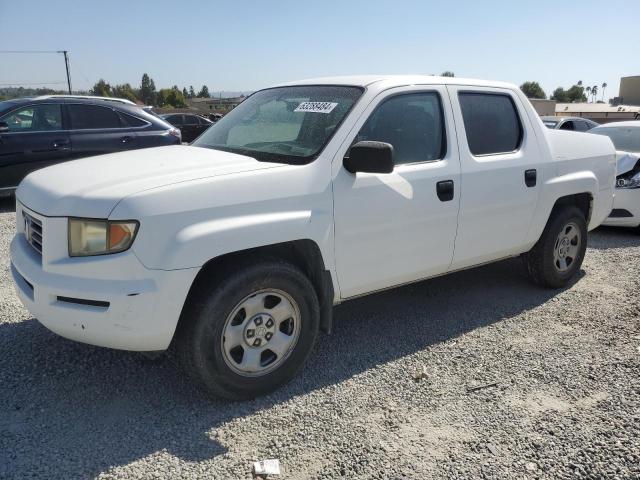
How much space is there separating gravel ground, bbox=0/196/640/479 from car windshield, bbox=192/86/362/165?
1.44 metres

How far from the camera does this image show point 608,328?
14.3 ft

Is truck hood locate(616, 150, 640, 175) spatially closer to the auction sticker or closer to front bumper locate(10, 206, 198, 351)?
the auction sticker

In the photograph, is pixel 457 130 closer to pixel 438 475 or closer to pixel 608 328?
pixel 608 328

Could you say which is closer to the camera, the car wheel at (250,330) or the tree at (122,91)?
the car wheel at (250,330)

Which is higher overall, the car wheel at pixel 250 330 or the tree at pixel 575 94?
the tree at pixel 575 94

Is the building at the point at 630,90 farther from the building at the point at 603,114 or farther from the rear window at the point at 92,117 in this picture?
the rear window at the point at 92,117

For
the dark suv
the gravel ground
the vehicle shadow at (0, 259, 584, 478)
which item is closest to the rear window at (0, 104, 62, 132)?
the dark suv

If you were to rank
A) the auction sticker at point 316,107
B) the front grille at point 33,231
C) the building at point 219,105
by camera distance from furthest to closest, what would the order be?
the building at point 219,105 → the auction sticker at point 316,107 → the front grille at point 33,231

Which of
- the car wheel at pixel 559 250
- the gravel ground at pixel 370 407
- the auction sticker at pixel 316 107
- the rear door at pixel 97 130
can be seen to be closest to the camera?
the gravel ground at pixel 370 407

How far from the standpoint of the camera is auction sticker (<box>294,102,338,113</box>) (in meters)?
3.62

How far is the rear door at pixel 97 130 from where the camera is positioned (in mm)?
8562

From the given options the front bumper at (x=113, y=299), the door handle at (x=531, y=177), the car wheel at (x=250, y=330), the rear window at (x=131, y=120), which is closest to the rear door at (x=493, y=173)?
the door handle at (x=531, y=177)

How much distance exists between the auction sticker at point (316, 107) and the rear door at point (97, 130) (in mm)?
5873

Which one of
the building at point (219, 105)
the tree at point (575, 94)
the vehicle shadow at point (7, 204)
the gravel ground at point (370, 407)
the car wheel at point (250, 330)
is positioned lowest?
the gravel ground at point (370, 407)
